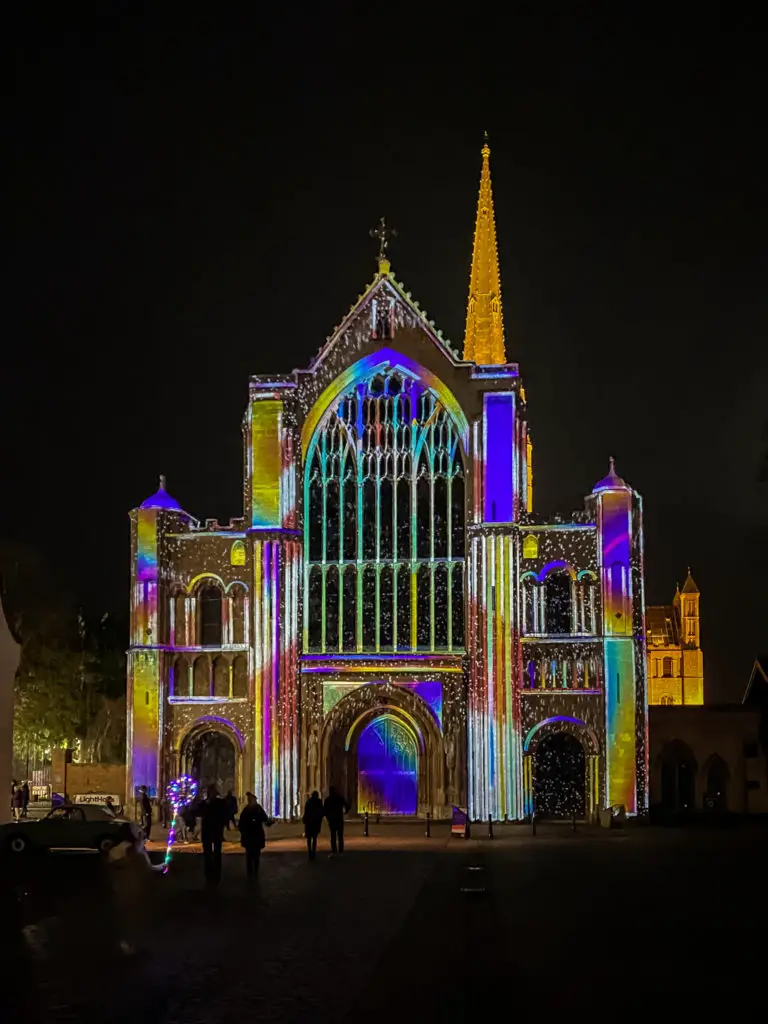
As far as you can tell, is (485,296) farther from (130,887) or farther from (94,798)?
(130,887)

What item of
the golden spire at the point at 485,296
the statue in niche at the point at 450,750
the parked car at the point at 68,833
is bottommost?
the parked car at the point at 68,833

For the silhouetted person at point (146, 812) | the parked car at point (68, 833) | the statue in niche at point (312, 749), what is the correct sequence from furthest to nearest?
the statue in niche at point (312, 749) < the silhouetted person at point (146, 812) < the parked car at point (68, 833)

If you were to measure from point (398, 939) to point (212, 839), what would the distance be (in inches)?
311

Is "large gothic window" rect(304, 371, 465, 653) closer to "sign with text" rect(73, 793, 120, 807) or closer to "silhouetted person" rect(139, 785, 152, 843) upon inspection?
"silhouetted person" rect(139, 785, 152, 843)

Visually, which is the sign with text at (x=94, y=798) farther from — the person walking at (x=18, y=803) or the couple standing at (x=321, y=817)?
the couple standing at (x=321, y=817)

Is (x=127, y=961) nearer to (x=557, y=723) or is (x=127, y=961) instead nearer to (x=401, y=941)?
(x=401, y=941)

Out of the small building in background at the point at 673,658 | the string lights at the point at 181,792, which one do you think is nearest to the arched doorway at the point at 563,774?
the string lights at the point at 181,792

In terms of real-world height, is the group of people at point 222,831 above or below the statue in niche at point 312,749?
below

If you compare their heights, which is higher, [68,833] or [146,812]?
[68,833]

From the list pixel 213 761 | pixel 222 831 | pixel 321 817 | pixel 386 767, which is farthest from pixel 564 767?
pixel 222 831

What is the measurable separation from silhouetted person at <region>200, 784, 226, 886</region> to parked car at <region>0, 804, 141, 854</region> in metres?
8.07

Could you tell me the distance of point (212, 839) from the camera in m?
25.8

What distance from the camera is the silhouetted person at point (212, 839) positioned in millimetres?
→ 25672

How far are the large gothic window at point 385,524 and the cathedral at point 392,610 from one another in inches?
2.8
